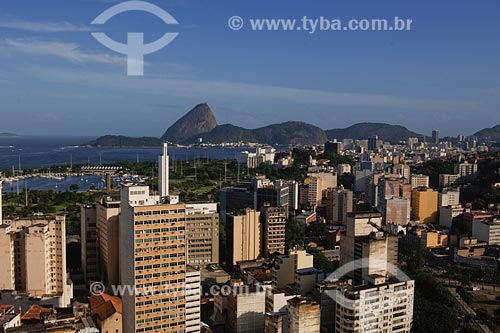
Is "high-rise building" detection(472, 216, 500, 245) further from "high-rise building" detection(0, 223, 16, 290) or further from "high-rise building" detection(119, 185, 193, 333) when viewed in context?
"high-rise building" detection(0, 223, 16, 290)

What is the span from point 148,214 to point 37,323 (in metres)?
1.84

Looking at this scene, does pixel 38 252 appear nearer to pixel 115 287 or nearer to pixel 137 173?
pixel 115 287

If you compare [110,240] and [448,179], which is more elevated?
[448,179]

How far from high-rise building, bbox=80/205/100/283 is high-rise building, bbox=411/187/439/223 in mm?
10147

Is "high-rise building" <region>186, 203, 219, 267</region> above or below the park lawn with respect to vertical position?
above

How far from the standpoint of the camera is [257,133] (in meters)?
60.9

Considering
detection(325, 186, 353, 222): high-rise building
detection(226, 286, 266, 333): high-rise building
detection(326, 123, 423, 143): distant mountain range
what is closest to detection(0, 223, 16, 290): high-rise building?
detection(226, 286, 266, 333): high-rise building

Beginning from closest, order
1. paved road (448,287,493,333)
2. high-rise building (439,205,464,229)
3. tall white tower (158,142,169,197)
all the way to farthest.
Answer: paved road (448,287,493,333)
tall white tower (158,142,169,197)
high-rise building (439,205,464,229)

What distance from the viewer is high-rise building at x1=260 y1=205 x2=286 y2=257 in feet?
35.6

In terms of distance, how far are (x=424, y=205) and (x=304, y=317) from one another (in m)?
10.5

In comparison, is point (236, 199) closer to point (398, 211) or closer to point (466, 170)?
point (398, 211)

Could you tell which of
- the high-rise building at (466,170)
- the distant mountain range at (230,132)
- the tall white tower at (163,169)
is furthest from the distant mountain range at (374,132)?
the tall white tower at (163,169)

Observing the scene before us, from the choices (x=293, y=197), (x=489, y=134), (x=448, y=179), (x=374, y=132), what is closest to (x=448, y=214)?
(x=293, y=197)

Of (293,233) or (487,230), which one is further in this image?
(293,233)
